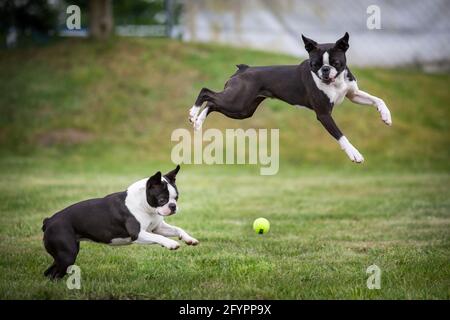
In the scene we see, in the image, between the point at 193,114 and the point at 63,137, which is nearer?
the point at 193,114

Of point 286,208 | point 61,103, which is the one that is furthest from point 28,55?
point 286,208

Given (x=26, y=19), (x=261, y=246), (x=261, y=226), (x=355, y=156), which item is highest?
(x=26, y=19)

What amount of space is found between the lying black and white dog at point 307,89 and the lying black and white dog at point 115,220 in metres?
1.05

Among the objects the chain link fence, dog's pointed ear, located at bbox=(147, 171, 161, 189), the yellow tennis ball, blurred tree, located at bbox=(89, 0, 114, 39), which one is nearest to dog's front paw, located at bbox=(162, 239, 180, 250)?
dog's pointed ear, located at bbox=(147, 171, 161, 189)

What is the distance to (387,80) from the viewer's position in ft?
67.4

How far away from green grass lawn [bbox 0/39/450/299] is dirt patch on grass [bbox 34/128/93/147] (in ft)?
0.14

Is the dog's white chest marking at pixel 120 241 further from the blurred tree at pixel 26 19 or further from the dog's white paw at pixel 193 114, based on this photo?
the blurred tree at pixel 26 19

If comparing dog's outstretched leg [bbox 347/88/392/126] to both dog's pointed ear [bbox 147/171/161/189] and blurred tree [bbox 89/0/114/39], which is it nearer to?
dog's pointed ear [bbox 147/171/161/189]

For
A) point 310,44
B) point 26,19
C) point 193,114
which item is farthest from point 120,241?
point 26,19

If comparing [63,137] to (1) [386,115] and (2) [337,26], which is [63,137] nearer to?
(2) [337,26]

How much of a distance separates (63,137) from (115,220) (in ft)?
40.1

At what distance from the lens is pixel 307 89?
6.58 meters
